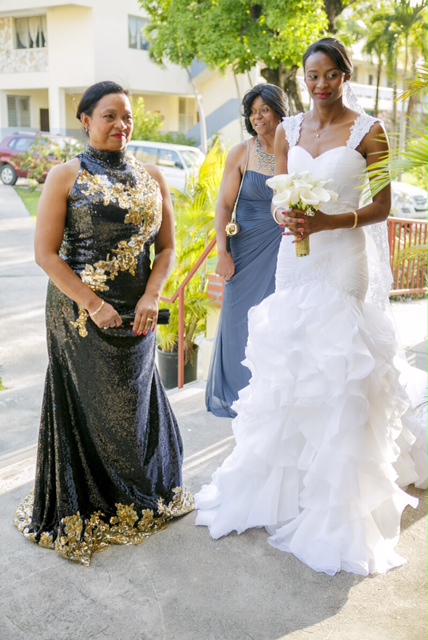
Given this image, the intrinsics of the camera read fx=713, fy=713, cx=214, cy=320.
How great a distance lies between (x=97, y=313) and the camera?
127 inches

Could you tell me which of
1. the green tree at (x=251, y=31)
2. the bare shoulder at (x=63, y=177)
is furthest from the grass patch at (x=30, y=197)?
the bare shoulder at (x=63, y=177)

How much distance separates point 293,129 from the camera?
138 inches

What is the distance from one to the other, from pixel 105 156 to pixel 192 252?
317 centimetres

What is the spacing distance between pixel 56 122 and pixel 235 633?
2967 centimetres

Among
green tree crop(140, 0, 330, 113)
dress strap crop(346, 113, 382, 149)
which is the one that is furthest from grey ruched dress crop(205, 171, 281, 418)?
green tree crop(140, 0, 330, 113)

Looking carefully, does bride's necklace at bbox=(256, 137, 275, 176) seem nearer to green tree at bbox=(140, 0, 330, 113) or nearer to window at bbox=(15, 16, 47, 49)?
green tree at bbox=(140, 0, 330, 113)

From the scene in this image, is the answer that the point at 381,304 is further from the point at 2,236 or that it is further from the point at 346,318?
the point at 2,236

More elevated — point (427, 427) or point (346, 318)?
point (346, 318)

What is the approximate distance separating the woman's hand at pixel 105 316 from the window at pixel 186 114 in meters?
33.6

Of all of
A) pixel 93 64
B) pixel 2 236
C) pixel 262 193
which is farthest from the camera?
pixel 93 64

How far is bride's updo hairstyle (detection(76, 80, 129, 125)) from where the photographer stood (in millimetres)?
3158

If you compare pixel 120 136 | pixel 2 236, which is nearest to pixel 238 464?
pixel 120 136

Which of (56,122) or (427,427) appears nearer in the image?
(427,427)

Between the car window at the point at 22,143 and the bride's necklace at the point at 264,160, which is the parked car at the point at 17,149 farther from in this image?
the bride's necklace at the point at 264,160
